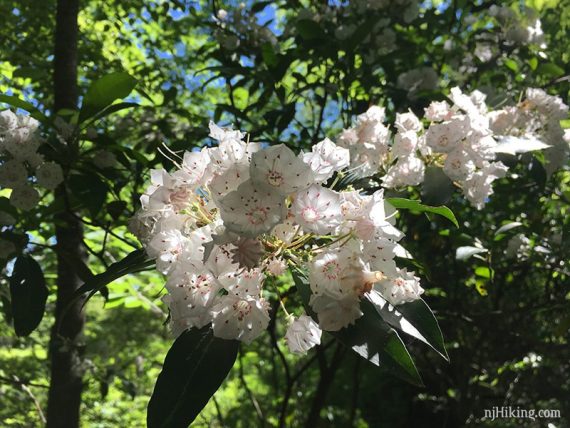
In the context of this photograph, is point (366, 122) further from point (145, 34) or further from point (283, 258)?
point (145, 34)

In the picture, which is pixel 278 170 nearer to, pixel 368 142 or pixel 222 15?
pixel 368 142

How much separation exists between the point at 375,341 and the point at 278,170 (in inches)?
12.6

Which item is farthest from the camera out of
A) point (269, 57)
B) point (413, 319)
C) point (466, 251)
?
point (269, 57)

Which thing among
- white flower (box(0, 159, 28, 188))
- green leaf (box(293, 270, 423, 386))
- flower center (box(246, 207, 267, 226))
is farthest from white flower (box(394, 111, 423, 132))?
white flower (box(0, 159, 28, 188))

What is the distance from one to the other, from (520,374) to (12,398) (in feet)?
9.72

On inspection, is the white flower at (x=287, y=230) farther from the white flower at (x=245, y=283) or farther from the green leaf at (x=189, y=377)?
the green leaf at (x=189, y=377)

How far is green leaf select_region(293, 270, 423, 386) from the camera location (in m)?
0.87

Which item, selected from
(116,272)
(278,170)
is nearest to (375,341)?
(278,170)

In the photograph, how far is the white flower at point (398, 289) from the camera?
0.95 meters

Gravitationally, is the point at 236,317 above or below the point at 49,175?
below

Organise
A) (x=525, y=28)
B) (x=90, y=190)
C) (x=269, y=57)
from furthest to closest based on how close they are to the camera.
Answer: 1. (x=525, y=28)
2. (x=269, y=57)
3. (x=90, y=190)

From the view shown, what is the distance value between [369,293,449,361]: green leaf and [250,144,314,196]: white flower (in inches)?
10.8

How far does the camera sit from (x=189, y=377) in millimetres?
868

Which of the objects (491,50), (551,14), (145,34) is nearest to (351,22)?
(491,50)
